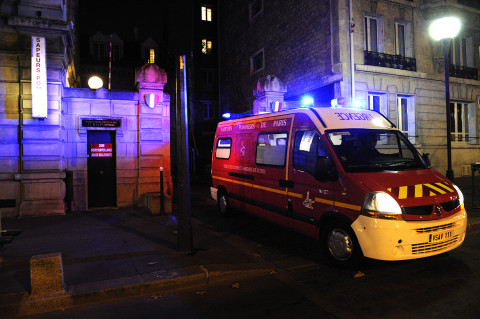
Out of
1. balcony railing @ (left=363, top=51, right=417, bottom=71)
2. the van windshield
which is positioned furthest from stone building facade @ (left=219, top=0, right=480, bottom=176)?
the van windshield

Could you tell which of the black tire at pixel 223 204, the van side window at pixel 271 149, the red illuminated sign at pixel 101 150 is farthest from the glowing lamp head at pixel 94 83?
the van side window at pixel 271 149

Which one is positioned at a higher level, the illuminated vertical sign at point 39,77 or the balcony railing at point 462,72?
the balcony railing at point 462,72

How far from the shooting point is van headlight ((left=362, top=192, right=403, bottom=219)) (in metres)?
4.50

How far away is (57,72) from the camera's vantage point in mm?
9656

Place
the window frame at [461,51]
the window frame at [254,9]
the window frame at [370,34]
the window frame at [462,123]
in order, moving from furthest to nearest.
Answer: the window frame at [254,9] → the window frame at [461,51] → the window frame at [462,123] → the window frame at [370,34]

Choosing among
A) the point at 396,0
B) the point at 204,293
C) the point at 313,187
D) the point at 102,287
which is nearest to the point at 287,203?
the point at 313,187

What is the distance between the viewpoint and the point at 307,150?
5832mm

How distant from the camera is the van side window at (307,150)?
5590mm

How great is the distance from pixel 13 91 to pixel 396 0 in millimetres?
15939

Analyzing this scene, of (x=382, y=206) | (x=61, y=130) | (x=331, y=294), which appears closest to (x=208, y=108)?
(x=61, y=130)

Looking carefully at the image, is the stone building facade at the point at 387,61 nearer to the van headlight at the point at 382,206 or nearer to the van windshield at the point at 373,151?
the van windshield at the point at 373,151

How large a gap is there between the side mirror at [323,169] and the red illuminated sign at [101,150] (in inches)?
315

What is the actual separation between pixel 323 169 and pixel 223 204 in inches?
183

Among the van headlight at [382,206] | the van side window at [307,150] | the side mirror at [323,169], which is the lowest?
the van headlight at [382,206]
